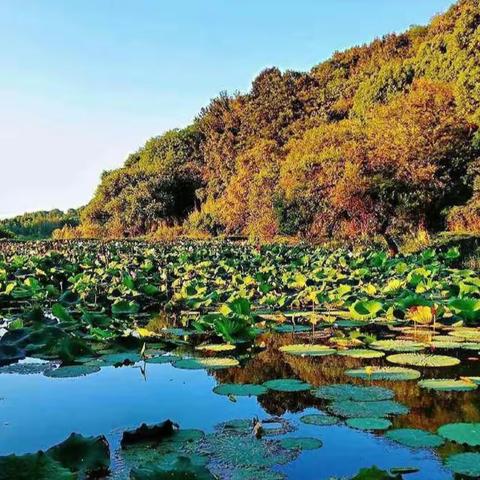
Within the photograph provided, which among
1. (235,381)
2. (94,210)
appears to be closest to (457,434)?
(235,381)

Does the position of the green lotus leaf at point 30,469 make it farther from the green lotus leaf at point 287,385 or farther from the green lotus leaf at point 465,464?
the green lotus leaf at point 287,385

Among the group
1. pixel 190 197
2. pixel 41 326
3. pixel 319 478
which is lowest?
pixel 319 478

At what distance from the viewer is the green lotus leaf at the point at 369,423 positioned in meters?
2.39

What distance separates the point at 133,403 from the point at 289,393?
791 millimetres

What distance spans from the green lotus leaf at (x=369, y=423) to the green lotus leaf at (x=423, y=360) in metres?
1.06

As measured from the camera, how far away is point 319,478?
1.99 metres

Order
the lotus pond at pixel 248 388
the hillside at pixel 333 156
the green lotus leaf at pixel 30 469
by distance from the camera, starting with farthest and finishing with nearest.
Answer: the hillside at pixel 333 156
the lotus pond at pixel 248 388
the green lotus leaf at pixel 30 469

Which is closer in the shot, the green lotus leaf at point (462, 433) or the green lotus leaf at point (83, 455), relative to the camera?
the green lotus leaf at point (83, 455)

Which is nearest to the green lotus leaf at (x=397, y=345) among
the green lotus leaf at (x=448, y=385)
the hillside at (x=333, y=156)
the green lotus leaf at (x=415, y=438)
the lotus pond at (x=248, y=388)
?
the lotus pond at (x=248, y=388)

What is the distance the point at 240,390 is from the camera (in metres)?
2.99

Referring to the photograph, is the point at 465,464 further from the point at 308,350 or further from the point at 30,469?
the point at 308,350

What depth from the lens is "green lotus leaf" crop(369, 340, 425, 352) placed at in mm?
3842

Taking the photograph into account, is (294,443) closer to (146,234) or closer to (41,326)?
(41,326)

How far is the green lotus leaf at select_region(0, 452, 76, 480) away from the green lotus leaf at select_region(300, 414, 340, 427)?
125 centimetres
